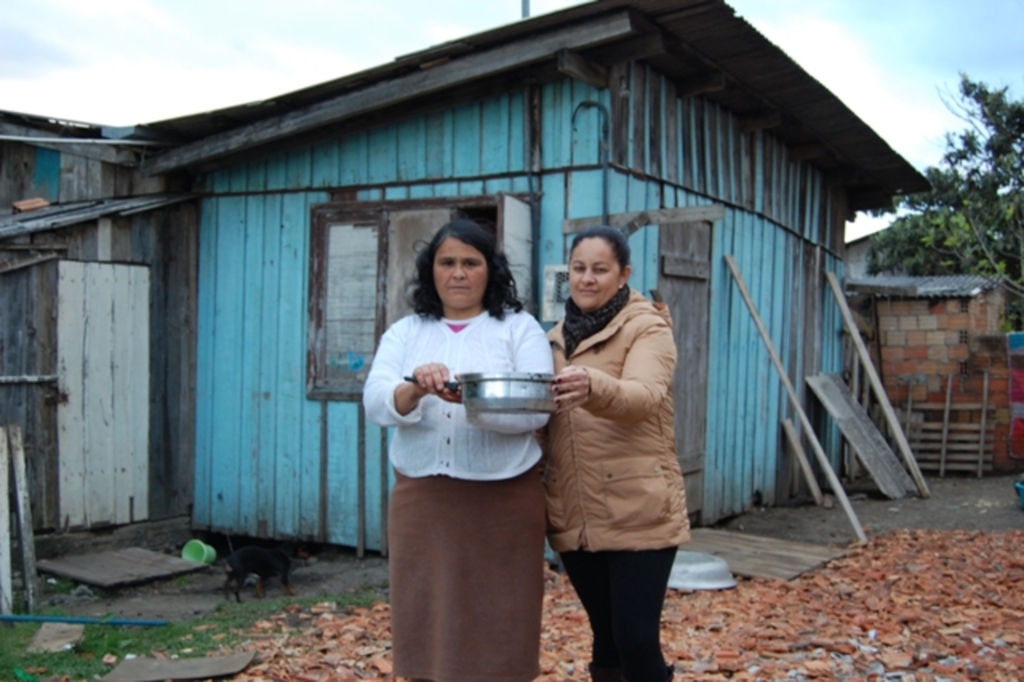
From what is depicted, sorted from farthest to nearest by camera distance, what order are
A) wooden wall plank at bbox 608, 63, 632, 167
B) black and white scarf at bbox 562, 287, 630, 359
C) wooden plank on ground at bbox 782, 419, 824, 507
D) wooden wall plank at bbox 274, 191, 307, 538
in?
wooden plank on ground at bbox 782, 419, 824, 507 → wooden wall plank at bbox 274, 191, 307, 538 → wooden wall plank at bbox 608, 63, 632, 167 → black and white scarf at bbox 562, 287, 630, 359

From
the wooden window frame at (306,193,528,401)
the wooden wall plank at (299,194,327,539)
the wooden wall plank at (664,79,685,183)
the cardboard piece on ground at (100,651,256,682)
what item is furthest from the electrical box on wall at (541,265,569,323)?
the cardboard piece on ground at (100,651,256,682)

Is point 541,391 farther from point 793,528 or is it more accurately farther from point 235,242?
point 793,528

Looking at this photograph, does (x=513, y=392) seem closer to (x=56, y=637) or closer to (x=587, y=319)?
(x=587, y=319)

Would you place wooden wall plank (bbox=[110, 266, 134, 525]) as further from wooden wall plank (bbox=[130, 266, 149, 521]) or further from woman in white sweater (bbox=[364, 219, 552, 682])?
woman in white sweater (bbox=[364, 219, 552, 682])

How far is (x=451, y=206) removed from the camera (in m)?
6.98

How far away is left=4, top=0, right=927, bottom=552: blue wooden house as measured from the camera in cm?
659

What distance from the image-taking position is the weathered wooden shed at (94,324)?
7234mm

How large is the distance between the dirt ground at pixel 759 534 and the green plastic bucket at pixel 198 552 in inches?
4.6

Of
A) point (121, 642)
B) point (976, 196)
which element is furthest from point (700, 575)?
point (976, 196)

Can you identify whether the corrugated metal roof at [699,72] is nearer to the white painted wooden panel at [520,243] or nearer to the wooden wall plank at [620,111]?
the wooden wall plank at [620,111]

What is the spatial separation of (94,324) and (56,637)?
2997mm

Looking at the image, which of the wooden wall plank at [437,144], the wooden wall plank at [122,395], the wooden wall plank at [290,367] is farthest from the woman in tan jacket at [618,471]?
the wooden wall plank at [122,395]

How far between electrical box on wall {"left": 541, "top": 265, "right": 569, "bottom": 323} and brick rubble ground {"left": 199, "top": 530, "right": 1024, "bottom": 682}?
1.75 m

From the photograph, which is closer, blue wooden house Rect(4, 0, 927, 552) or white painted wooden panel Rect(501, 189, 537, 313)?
white painted wooden panel Rect(501, 189, 537, 313)
